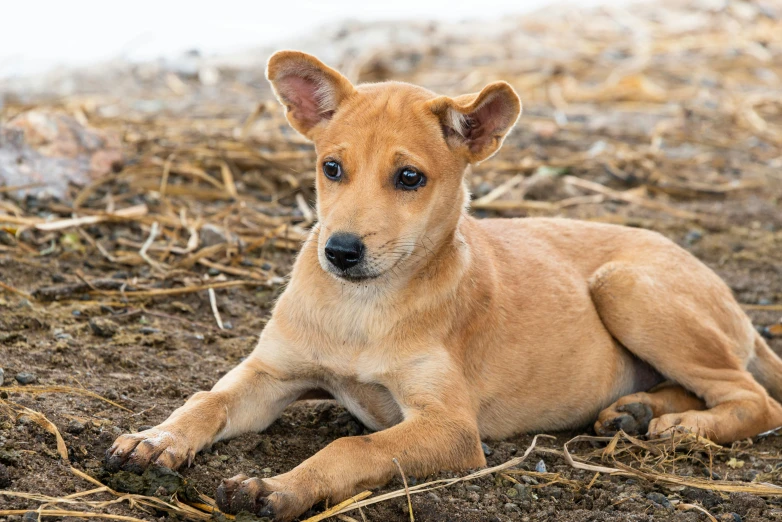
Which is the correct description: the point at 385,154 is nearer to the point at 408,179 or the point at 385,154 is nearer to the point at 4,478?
the point at 408,179

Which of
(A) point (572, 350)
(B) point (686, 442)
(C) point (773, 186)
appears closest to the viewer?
(B) point (686, 442)

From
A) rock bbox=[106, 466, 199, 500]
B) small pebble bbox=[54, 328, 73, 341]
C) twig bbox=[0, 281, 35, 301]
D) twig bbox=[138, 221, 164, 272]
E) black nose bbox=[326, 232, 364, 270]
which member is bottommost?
twig bbox=[138, 221, 164, 272]

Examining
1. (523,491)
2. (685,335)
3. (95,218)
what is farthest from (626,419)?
(95,218)

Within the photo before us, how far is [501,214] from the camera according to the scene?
8859 millimetres

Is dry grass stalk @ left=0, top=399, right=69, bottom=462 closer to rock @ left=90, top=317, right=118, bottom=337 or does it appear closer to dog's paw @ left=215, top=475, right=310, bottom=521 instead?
dog's paw @ left=215, top=475, right=310, bottom=521

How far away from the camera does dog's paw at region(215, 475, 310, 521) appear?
3.82 meters

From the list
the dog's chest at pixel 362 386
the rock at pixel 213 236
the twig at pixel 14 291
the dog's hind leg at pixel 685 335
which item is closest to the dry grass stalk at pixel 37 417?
the dog's chest at pixel 362 386

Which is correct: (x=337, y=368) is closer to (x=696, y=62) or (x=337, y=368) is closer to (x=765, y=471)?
(x=765, y=471)

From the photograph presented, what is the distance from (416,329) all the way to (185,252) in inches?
109

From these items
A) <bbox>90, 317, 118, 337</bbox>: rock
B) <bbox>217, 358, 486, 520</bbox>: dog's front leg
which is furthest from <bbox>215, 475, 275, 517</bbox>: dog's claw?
<bbox>90, 317, 118, 337</bbox>: rock

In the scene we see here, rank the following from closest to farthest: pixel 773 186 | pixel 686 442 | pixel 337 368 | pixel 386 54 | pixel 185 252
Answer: pixel 337 368 → pixel 686 442 → pixel 185 252 → pixel 773 186 → pixel 386 54

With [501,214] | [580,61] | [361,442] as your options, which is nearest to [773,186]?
[501,214]

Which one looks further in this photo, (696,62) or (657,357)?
(696,62)

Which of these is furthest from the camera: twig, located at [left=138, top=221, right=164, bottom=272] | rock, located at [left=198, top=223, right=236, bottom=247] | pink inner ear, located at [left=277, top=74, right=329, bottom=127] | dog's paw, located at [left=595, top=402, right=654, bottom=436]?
rock, located at [left=198, top=223, right=236, bottom=247]
